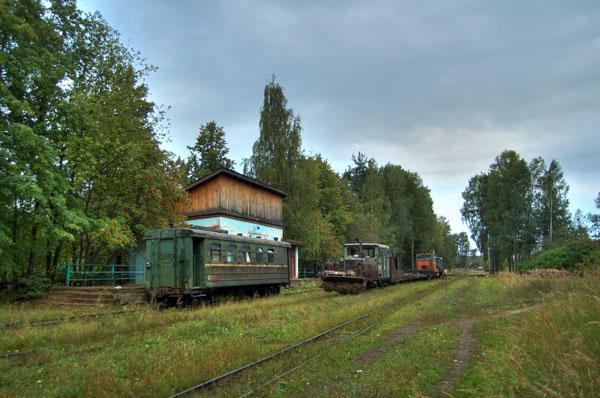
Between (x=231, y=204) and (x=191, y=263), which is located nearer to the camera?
(x=191, y=263)

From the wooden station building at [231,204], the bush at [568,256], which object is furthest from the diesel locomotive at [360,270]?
the bush at [568,256]

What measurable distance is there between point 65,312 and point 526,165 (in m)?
51.7

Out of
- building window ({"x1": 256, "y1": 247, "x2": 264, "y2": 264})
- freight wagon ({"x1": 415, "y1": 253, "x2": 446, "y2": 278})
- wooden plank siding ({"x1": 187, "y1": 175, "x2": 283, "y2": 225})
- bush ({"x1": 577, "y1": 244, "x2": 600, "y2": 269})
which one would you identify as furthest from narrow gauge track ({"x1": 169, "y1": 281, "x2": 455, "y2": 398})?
freight wagon ({"x1": 415, "y1": 253, "x2": 446, "y2": 278})

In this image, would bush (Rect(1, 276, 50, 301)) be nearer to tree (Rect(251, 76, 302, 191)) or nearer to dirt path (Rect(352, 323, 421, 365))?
dirt path (Rect(352, 323, 421, 365))

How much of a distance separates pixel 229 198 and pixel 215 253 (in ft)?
43.4

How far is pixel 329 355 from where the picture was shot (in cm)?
848

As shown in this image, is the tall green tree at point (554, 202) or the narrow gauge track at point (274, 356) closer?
the narrow gauge track at point (274, 356)

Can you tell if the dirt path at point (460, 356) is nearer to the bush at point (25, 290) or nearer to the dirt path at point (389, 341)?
the dirt path at point (389, 341)

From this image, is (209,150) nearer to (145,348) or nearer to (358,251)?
(358,251)

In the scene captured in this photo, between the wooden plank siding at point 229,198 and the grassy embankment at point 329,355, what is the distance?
662 inches

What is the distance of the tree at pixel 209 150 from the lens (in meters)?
54.8

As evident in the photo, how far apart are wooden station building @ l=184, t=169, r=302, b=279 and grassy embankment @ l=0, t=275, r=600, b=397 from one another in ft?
54.3

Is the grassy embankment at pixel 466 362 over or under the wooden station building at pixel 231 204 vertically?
under

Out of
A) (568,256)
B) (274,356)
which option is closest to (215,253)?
(274,356)
